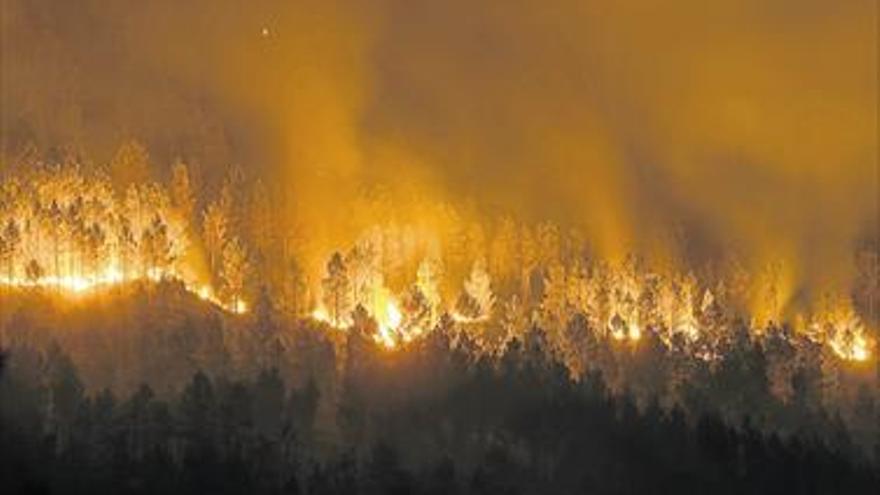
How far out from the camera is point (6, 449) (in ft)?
501

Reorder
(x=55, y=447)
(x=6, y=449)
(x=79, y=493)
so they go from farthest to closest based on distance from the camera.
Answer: (x=55, y=447) → (x=79, y=493) → (x=6, y=449)

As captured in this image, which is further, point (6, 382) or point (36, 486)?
point (6, 382)

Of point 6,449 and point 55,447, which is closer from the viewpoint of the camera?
point 6,449

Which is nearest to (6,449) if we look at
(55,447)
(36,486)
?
(36,486)

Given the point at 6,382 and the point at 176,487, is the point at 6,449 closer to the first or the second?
the point at 6,382

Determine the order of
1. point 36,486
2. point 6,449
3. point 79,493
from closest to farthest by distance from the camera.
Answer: point 36,486, point 6,449, point 79,493

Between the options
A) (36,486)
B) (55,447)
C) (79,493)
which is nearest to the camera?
(36,486)

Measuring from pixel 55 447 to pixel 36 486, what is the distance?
6708 centimetres

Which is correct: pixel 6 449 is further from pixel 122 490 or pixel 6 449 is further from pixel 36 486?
pixel 122 490

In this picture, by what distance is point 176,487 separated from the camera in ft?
655

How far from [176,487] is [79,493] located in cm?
1596

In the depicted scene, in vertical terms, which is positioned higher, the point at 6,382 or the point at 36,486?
the point at 6,382

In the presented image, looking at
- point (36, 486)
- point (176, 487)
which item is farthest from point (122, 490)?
point (36, 486)

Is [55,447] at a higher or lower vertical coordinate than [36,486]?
higher
